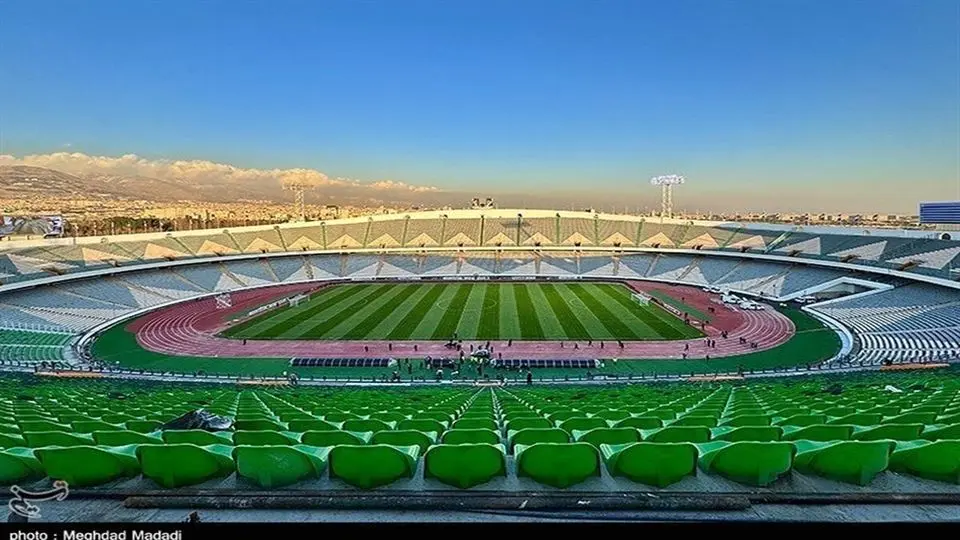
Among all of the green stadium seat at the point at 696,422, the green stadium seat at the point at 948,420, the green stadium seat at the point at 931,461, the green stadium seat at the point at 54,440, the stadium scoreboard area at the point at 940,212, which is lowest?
the green stadium seat at the point at 696,422

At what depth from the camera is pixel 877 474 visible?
3.78 meters

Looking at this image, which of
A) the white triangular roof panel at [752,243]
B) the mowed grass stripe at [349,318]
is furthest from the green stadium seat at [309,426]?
the white triangular roof panel at [752,243]

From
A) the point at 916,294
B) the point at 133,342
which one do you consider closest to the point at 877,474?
the point at 133,342

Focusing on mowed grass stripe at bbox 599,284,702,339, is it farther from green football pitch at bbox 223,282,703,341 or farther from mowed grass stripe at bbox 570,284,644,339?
mowed grass stripe at bbox 570,284,644,339

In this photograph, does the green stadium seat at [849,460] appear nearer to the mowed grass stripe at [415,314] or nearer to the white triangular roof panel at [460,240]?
the mowed grass stripe at [415,314]

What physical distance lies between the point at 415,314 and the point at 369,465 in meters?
33.9

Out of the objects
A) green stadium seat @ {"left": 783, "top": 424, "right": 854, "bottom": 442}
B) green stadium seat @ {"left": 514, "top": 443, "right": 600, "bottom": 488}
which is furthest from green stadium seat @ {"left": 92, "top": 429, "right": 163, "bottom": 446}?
green stadium seat @ {"left": 783, "top": 424, "right": 854, "bottom": 442}

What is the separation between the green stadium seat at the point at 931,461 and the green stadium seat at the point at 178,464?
15.4 ft

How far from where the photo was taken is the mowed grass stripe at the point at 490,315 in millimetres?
32219

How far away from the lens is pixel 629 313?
121 feet

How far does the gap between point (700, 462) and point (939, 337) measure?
29.6 metres

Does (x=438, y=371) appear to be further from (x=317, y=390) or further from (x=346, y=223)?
(x=346, y=223)

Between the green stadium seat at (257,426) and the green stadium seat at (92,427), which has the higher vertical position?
the green stadium seat at (257,426)

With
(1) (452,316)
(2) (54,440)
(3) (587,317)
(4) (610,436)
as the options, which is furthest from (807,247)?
(2) (54,440)
